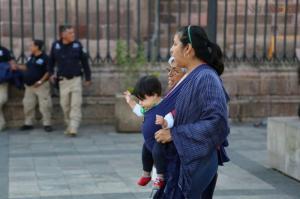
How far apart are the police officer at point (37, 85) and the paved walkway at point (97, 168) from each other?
0.95 feet

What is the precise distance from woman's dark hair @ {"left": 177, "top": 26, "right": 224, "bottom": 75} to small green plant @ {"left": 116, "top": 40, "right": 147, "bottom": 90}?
670cm

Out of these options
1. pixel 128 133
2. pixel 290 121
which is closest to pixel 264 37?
pixel 128 133

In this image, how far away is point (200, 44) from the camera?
3773mm

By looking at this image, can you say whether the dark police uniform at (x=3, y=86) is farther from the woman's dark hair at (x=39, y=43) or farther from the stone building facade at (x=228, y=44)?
the woman's dark hair at (x=39, y=43)

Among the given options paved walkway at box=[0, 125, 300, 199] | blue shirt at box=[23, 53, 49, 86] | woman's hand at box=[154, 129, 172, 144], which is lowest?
paved walkway at box=[0, 125, 300, 199]

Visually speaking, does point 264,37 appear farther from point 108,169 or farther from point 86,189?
point 86,189

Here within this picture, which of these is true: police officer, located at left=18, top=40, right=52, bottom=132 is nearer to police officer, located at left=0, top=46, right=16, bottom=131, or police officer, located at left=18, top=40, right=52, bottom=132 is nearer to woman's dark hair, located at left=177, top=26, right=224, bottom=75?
police officer, located at left=0, top=46, right=16, bottom=131

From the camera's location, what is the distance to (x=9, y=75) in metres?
10.3

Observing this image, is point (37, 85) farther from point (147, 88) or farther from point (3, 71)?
point (147, 88)

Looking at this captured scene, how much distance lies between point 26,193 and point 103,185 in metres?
0.84

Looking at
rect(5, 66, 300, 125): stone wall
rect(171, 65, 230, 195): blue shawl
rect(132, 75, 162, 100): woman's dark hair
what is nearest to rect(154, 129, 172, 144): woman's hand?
rect(171, 65, 230, 195): blue shawl

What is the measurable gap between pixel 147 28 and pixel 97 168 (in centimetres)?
524

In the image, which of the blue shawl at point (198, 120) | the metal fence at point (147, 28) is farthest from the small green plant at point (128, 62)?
the blue shawl at point (198, 120)

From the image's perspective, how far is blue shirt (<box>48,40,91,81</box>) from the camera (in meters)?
9.88
